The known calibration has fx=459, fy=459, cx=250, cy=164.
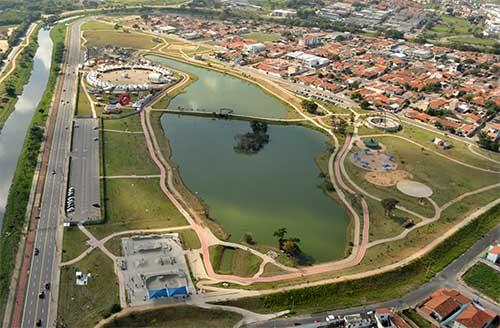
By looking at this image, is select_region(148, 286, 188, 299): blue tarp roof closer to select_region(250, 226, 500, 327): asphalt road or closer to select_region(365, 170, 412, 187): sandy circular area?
select_region(250, 226, 500, 327): asphalt road

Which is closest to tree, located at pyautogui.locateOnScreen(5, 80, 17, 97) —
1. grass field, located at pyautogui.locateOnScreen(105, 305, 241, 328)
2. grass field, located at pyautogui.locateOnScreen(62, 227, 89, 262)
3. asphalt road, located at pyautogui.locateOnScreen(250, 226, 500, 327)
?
grass field, located at pyautogui.locateOnScreen(62, 227, 89, 262)

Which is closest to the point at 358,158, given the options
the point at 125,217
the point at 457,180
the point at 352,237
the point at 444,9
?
the point at 457,180

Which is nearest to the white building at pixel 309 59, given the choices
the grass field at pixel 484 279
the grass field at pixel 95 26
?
the grass field at pixel 95 26

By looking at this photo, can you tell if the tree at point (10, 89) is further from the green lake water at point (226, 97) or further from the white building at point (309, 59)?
the white building at point (309, 59)

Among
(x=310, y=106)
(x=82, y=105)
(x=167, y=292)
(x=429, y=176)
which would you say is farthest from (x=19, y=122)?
(x=429, y=176)

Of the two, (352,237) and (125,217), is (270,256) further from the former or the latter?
(125,217)
